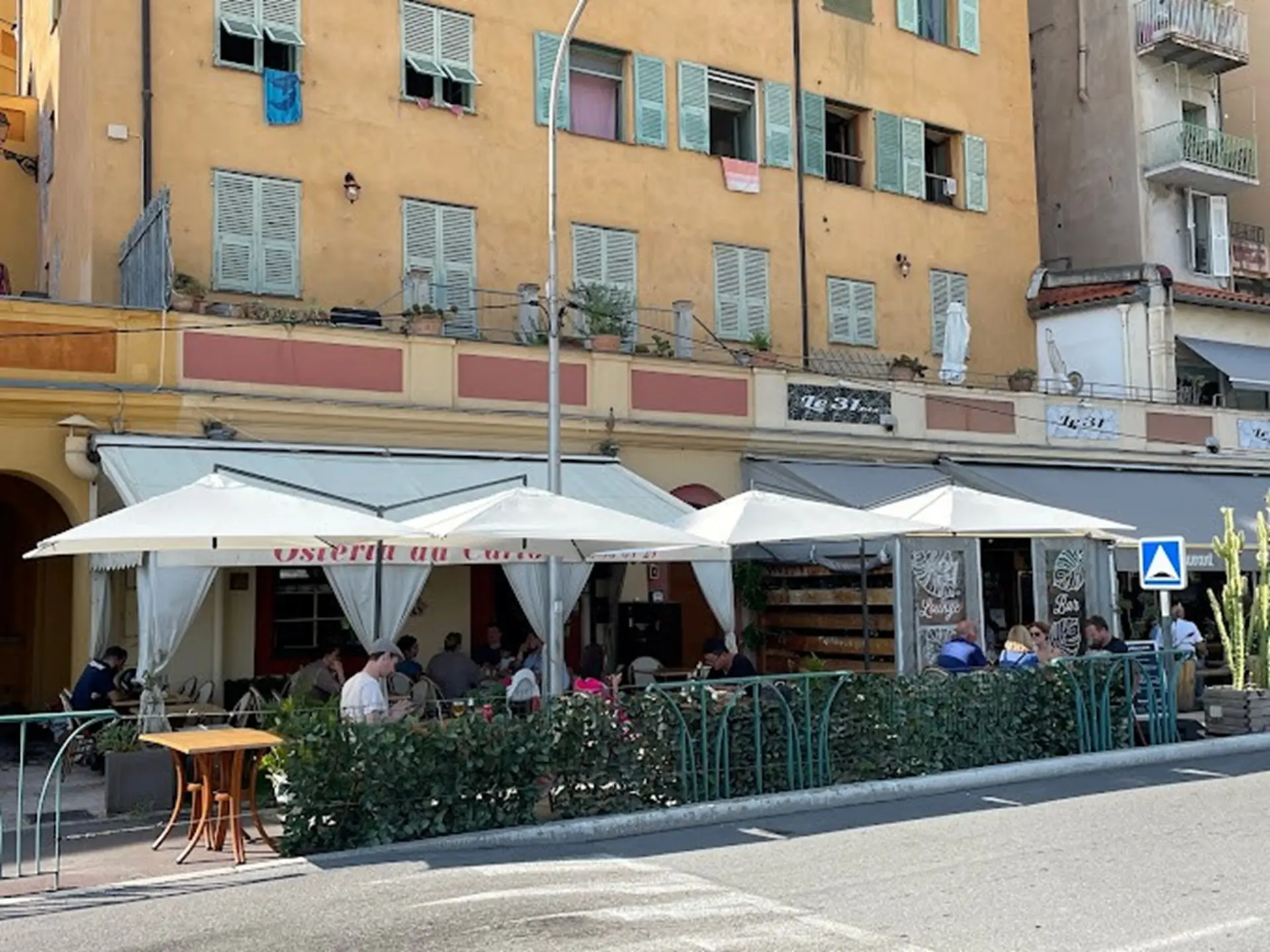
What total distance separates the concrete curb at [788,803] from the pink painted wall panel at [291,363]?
692 centimetres

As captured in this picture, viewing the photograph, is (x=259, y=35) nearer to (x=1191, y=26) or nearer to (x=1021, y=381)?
(x=1021, y=381)

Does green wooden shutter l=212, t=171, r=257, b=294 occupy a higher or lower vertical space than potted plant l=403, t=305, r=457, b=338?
higher

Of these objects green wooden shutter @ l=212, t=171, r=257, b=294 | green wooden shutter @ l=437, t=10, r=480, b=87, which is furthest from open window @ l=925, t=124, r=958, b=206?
green wooden shutter @ l=212, t=171, r=257, b=294

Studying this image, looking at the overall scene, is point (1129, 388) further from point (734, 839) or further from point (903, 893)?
point (903, 893)

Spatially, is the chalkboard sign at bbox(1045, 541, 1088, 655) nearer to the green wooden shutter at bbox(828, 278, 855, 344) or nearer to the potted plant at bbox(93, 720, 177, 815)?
the green wooden shutter at bbox(828, 278, 855, 344)

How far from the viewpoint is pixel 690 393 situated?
18234 mm

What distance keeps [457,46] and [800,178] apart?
19.5 ft

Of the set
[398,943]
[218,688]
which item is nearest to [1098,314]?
[218,688]

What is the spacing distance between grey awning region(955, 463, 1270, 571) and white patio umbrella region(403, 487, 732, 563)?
9.09 metres

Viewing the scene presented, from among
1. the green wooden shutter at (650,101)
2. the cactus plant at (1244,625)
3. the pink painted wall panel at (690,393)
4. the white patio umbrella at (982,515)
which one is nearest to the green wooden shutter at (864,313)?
the pink painted wall panel at (690,393)

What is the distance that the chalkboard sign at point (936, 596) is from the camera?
16.9 meters

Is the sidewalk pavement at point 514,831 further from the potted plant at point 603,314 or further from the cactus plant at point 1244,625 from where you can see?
the potted plant at point 603,314

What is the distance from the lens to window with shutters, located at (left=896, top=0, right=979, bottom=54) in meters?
24.2

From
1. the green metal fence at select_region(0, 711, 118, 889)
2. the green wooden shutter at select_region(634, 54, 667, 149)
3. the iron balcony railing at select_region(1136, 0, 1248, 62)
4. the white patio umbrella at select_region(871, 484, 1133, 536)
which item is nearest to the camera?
the green metal fence at select_region(0, 711, 118, 889)
